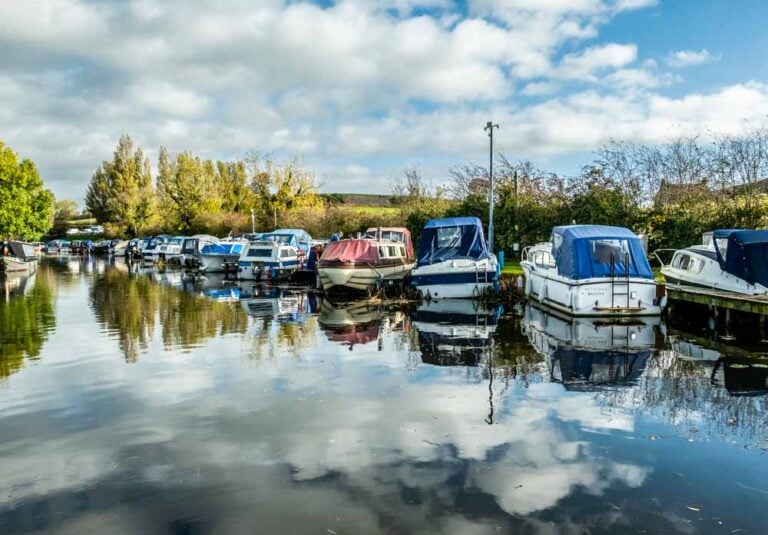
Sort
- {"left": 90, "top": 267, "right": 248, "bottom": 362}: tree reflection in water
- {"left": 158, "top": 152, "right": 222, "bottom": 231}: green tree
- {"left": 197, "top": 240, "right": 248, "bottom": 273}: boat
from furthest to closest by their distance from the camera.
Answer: {"left": 158, "top": 152, "right": 222, "bottom": 231}: green tree
{"left": 197, "top": 240, "right": 248, "bottom": 273}: boat
{"left": 90, "top": 267, "right": 248, "bottom": 362}: tree reflection in water

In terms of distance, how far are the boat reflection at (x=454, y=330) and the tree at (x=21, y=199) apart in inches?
1635

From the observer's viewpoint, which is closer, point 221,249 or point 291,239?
point 291,239

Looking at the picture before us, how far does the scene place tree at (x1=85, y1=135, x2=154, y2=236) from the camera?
281 ft

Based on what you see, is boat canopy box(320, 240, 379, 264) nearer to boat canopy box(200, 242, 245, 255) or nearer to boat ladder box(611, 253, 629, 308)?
boat ladder box(611, 253, 629, 308)

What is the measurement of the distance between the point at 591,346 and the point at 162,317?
13.1 meters

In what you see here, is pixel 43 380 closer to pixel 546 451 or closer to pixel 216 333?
pixel 216 333

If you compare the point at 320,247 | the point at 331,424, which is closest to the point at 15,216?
the point at 320,247

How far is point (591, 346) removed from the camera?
45.7 ft

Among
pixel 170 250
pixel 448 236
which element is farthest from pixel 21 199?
pixel 448 236

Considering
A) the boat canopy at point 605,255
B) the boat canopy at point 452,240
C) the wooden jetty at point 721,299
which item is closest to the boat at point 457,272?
the boat canopy at point 452,240

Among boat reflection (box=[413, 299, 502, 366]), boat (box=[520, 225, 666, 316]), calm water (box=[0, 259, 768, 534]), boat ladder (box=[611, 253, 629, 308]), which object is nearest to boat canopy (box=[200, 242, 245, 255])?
boat reflection (box=[413, 299, 502, 366])

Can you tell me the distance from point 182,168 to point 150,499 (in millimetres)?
81694

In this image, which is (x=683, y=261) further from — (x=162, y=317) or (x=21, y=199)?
(x=21, y=199)

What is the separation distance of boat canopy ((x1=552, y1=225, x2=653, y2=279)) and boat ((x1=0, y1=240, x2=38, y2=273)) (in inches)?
1629
